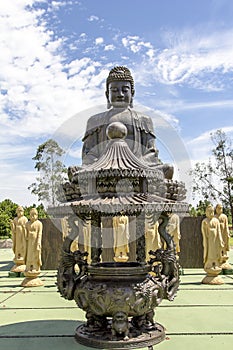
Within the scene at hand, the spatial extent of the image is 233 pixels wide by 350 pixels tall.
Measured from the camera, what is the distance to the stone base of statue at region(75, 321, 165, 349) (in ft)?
12.2

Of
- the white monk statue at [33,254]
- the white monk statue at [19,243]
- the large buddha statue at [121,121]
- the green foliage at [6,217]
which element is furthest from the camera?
the green foliage at [6,217]

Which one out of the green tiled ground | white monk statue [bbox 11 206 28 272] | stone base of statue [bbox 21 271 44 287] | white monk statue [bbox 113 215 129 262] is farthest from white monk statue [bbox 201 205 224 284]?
white monk statue [bbox 11 206 28 272]

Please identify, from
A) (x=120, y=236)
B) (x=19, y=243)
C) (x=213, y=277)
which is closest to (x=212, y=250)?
(x=213, y=277)

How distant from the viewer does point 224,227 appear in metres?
9.26

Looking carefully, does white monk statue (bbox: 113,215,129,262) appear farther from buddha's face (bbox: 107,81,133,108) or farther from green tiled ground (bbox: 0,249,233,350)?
buddha's face (bbox: 107,81,133,108)

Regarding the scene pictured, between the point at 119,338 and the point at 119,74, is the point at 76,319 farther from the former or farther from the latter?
the point at 119,74

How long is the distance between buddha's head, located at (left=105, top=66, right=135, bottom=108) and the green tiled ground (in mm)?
3025

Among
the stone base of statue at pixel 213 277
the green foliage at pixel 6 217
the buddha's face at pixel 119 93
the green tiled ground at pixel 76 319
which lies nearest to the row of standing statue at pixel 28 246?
the green tiled ground at pixel 76 319

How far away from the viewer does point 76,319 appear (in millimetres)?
4973

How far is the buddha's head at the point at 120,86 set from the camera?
585cm

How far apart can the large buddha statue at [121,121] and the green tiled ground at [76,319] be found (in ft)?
7.07

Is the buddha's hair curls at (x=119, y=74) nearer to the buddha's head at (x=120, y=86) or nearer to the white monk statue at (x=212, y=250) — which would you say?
the buddha's head at (x=120, y=86)

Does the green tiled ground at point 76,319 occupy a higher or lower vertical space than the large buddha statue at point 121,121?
lower

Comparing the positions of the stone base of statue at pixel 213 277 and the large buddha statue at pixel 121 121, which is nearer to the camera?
the large buddha statue at pixel 121 121
